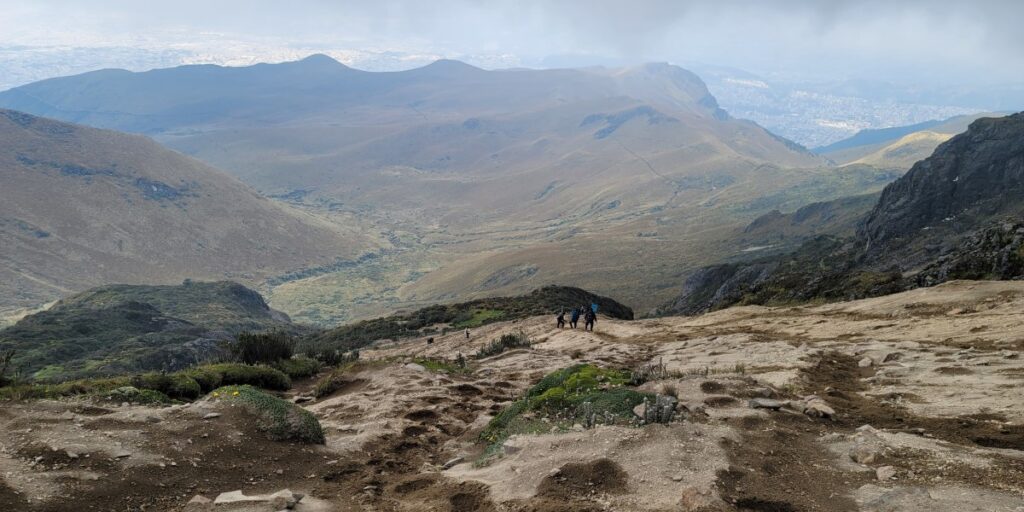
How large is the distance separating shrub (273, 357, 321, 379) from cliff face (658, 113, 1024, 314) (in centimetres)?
2502

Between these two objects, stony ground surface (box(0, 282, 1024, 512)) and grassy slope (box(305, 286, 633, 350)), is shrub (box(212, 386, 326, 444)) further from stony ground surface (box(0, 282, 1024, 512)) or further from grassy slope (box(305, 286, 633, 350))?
grassy slope (box(305, 286, 633, 350))

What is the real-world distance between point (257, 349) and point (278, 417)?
11.5 meters

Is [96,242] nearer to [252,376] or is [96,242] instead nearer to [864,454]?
[252,376]

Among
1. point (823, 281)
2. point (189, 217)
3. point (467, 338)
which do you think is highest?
point (823, 281)

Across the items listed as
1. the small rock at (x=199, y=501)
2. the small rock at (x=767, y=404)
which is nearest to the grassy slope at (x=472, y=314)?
the small rock at (x=767, y=404)

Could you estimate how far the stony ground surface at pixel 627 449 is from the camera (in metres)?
8.88

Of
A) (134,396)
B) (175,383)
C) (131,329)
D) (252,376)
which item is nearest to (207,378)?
(175,383)

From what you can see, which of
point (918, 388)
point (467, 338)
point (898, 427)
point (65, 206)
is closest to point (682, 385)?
point (898, 427)

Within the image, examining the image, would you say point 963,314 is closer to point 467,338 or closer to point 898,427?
point 898,427

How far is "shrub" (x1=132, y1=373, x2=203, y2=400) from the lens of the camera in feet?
53.4

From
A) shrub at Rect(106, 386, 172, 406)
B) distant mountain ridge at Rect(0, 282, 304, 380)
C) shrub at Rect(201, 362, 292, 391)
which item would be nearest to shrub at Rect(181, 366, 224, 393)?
shrub at Rect(201, 362, 292, 391)

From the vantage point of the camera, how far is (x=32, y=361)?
64.5m

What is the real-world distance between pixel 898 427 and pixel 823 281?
88.3 ft

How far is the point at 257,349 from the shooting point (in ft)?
77.3
